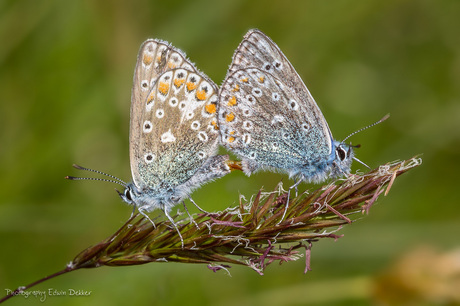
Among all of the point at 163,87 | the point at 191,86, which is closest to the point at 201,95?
the point at 191,86

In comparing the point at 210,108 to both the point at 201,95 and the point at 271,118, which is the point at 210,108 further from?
the point at 271,118

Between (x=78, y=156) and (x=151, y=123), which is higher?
(x=78, y=156)

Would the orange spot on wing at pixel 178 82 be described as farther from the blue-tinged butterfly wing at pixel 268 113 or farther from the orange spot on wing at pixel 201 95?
the blue-tinged butterfly wing at pixel 268 113

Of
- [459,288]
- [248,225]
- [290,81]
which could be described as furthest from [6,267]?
[459,288]

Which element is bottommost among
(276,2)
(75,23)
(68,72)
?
(68,72)

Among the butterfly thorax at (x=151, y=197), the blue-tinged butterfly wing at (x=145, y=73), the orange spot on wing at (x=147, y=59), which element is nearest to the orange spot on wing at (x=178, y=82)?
the blue-tinged butterfly wing at (x=145, y=73)

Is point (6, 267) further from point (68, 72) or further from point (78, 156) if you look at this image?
point (68, 72)

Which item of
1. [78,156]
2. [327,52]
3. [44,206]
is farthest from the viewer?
[327,52]
